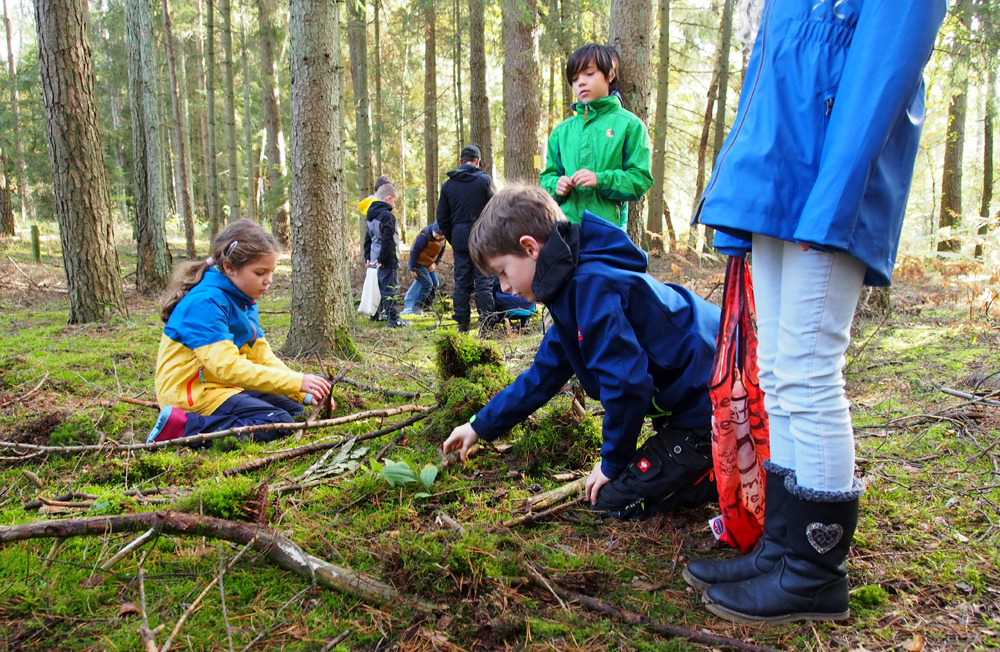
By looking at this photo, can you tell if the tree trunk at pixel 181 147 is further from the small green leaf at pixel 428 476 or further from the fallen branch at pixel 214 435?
the small green leaf at pixel 428 476

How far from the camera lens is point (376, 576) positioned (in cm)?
197

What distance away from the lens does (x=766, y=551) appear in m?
1.90

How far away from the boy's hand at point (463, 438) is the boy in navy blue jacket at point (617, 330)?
60 centimetres

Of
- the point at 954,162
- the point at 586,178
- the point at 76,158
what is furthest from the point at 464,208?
the point at 954,162

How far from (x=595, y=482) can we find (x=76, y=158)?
7082 mm

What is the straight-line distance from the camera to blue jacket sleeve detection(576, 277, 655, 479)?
2184 mm

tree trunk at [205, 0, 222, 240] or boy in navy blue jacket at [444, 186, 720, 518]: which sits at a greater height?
tree trunk at [205, 0, 222, 240]

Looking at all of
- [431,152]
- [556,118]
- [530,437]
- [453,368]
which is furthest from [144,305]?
[556,118]

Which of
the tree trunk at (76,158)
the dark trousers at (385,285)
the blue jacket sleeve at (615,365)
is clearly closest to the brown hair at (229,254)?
the blue jacket sleeve at (615,365)

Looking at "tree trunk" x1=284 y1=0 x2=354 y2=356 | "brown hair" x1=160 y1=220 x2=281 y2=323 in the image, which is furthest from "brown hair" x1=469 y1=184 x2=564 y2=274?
"tree trunk" x1=284 y1=0 x2=354 y2=356

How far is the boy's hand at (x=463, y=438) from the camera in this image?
2.74 metres

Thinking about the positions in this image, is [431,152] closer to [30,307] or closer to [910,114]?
[30,307]

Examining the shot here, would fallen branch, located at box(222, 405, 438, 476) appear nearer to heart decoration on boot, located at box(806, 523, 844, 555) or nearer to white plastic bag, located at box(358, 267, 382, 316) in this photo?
heart decoration on boot, located at box(806, 523, 844, 555)

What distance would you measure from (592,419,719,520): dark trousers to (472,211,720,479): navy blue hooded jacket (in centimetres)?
8
